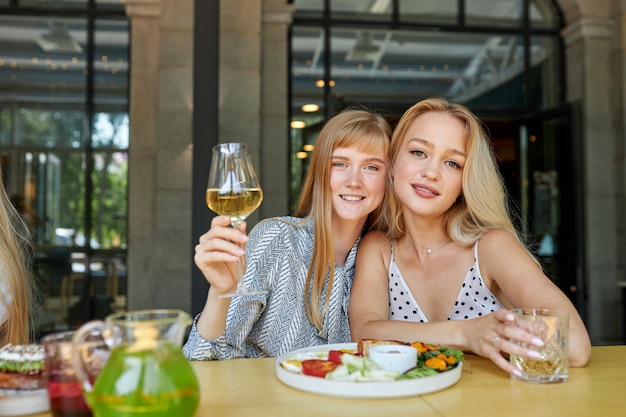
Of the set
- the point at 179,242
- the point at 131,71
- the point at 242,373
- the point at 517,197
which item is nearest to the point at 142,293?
the point at 179,242

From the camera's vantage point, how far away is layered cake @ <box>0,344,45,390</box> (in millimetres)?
1162

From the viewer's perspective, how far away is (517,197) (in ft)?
19.5

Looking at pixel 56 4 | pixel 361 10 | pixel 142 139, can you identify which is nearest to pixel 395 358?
pixel 142 139

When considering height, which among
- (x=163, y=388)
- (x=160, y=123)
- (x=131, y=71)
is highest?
(x=131, y=71)

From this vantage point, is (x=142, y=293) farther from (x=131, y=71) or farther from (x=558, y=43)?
(x=558, y=43)

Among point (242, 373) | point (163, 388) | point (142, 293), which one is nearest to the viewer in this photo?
point (163, 388)

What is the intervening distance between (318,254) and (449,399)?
87 cm

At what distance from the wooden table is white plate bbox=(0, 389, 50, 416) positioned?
0.02 meters

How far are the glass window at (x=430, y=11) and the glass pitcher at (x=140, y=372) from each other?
546cm

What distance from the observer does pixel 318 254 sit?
2.00 m

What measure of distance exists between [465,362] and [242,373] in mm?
523

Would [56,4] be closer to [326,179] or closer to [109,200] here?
[109,200]

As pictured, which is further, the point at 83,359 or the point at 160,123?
the point at 160,123

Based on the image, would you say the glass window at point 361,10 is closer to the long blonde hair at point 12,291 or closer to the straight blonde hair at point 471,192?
the straight blonde hair at point 471,192
